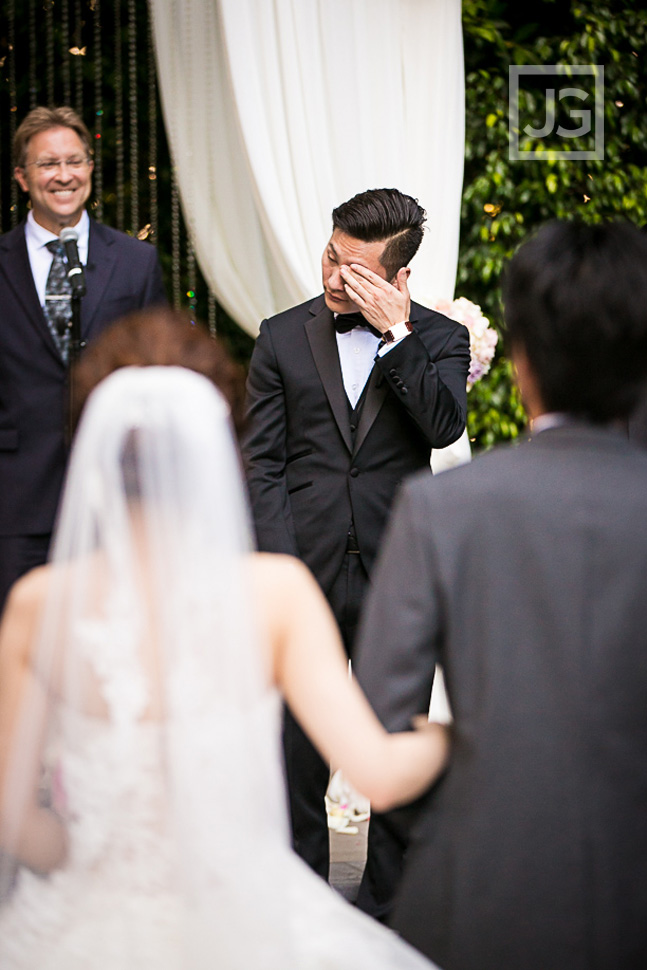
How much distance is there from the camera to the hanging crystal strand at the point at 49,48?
17.0 ft

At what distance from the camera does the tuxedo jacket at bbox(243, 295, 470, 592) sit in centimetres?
297

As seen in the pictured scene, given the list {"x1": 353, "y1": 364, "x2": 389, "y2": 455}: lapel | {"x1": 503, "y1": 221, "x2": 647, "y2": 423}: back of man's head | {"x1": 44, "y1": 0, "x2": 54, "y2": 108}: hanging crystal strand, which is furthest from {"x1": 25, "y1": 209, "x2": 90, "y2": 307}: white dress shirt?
{"x1": 44, "y1": 0, "x2": 54, "y2": 108}: hanging crystal strand

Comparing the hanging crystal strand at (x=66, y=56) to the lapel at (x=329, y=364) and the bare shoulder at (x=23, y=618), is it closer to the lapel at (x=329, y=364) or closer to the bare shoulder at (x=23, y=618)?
the lapel at (x=329, y=364)

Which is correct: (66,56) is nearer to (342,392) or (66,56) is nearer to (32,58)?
(32,58)

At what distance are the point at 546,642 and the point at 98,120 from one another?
4.43m

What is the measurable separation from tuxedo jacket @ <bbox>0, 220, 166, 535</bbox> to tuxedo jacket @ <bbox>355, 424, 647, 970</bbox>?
1.86 meters

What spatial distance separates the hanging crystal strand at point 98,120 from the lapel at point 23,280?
2034mm

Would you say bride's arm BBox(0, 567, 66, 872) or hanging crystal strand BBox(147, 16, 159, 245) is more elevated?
hanging crystal strand BBox(147, 16, 159, 245)

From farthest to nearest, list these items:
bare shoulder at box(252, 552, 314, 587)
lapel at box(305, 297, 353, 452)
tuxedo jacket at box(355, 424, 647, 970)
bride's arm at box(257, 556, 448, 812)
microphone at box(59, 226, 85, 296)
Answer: lapel at box(305, 297, 353, 452) → microphone at box(59, 226, 85, 296) → bare shoulder at box(252, 552, 314, 587) → bride's arm at box(257, 556, 448, 812) → tuxedo jacket at box(355, 424, 647, 970)

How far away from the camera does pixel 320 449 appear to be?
3.00 metres

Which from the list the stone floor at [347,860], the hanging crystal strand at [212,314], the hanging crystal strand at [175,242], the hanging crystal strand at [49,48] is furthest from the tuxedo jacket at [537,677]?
the hanging crystal strand at [49,48]

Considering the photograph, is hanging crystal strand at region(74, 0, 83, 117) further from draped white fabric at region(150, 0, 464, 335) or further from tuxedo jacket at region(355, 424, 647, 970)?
tuxedo jacket at region(355, 424, 647, 970)

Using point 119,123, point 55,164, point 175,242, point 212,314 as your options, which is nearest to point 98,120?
point 119,123

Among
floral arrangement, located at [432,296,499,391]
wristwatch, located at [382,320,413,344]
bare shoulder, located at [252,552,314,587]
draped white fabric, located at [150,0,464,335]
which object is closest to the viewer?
bare shoulder, located at [252,552,314,587]
